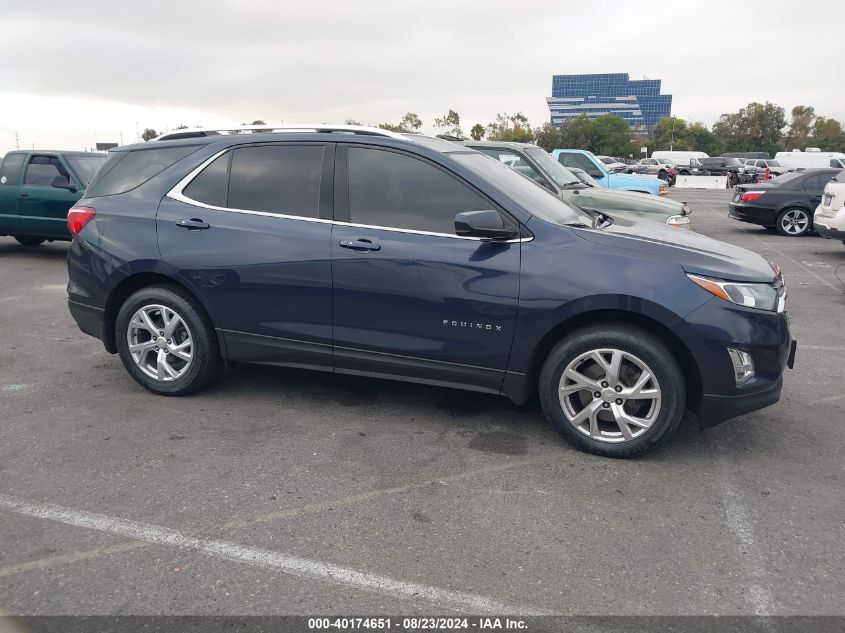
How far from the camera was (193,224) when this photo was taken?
4.86 metres

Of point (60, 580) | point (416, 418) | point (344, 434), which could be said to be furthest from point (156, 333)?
point (60, 580)

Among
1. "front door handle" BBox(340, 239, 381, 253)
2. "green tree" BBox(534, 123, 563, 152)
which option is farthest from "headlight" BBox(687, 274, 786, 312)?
"green tree" BBox(534, 123, 563, 152)

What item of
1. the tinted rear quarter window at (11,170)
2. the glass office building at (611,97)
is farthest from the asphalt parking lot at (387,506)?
the glass office building at (611,97)

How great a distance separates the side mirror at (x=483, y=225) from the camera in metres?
4.12

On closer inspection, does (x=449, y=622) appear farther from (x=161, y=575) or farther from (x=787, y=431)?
(x=787, y=431)

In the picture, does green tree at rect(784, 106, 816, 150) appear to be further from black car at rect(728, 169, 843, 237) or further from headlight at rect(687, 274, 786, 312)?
headlight at rect(687, 274, 786, 312)

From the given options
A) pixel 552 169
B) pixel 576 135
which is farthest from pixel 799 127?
pixel 552 169

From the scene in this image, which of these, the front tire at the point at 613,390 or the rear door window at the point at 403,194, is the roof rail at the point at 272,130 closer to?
the rear door window at the point at 403,194

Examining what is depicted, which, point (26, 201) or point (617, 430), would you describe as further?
point (26, 201)

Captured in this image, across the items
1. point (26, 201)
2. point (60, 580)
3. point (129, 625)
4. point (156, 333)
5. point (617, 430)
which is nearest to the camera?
point (129, 625)

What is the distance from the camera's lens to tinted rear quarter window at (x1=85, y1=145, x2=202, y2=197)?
5121 mm

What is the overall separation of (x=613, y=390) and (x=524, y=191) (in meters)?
1.46

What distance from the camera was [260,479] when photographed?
3879 mm

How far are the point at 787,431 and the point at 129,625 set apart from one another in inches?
156
